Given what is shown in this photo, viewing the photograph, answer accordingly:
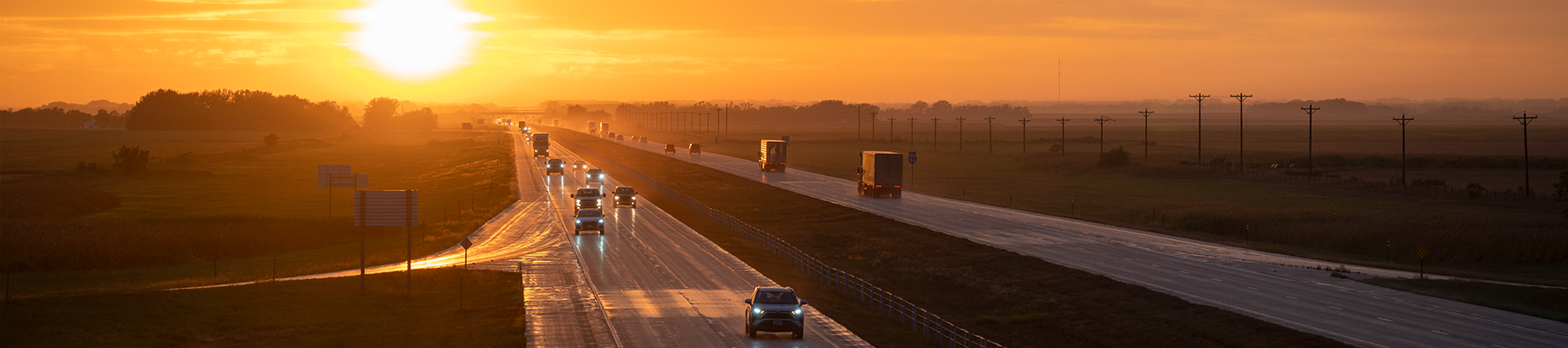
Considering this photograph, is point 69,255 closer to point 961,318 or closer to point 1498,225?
point 961,318

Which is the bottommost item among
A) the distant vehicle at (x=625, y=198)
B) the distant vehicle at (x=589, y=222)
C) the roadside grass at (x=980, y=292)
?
the roadside grass at (x=980, y=292)

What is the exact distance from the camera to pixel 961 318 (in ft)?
123

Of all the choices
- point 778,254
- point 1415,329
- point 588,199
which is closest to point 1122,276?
point 1415,329

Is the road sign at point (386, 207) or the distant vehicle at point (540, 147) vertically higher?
the distant vehicle at point (540, 147)

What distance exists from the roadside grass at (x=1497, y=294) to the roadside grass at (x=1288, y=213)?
3234 mm

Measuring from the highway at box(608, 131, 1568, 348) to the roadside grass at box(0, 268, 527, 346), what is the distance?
22884 mm

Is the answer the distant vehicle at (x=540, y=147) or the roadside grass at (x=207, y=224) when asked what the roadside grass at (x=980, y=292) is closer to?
the roadside grass at (x=207, y=224)

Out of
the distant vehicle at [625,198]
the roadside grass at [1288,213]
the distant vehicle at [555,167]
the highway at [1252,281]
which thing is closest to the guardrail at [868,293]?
the distant vehicle at [625,198]

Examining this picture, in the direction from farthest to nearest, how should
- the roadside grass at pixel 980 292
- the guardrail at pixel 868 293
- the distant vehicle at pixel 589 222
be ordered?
the distant vehicle at pixel 589 222
the roadside grass at pixel 980 292
the guardrail at pixel 868 293

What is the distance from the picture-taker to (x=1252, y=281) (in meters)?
38.2

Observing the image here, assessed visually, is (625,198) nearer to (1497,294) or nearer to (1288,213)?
(1288,213)

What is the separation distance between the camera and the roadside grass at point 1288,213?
44781mm

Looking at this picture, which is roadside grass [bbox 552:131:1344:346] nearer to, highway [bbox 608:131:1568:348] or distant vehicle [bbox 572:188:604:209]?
highway [bbox 608:131:1568:348]

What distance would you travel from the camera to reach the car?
1054 inches
